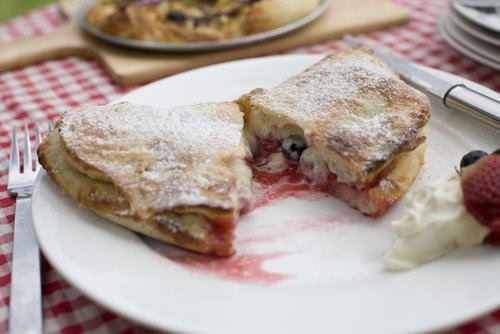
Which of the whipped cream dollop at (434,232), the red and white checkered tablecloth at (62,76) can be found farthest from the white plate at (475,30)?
the whipped cream dollop at (434,232)

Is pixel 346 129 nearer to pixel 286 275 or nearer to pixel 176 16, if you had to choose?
pixel 286 275

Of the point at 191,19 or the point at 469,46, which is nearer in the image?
the point at 469,46

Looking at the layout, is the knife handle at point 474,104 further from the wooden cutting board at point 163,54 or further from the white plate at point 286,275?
the wooden cutting board at point 163,54

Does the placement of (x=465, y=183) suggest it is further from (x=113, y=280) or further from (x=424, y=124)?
(x=113, y=280)

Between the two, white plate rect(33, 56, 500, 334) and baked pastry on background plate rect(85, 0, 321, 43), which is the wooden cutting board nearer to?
baked pastry on background plate rect(85, 0, 321, 43)

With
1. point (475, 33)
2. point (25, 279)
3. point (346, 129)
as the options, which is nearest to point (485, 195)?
point (346, 129)

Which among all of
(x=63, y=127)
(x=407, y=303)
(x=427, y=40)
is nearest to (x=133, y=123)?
(x=63, y=127)
